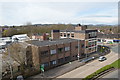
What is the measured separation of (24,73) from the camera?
61.8 feet

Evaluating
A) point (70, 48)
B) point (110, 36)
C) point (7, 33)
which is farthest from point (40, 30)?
point (70, 48)

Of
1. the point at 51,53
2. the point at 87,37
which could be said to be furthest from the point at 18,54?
the point at 87,37

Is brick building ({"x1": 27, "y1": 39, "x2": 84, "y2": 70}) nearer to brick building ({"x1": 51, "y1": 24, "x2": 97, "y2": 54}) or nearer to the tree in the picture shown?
the tree

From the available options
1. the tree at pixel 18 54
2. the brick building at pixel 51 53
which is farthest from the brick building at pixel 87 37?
the tree at pixel 18 54

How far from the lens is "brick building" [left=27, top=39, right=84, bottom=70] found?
71.3 ft

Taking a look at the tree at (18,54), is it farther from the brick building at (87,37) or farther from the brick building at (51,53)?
the brick building at (87,37)

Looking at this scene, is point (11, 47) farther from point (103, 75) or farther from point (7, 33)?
point (7, 33)

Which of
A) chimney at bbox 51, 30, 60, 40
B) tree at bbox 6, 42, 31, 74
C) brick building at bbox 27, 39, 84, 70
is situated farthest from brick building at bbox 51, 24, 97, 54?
tree at bbox 6, 42, 31, 74

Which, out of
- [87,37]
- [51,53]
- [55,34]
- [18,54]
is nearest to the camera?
[18,54]

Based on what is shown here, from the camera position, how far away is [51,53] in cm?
2338

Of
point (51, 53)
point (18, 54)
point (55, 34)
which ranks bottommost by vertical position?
point (51, 53)

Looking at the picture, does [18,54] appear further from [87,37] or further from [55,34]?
[55,34]

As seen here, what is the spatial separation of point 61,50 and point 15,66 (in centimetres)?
1057

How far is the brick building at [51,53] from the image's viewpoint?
71.3 feet
